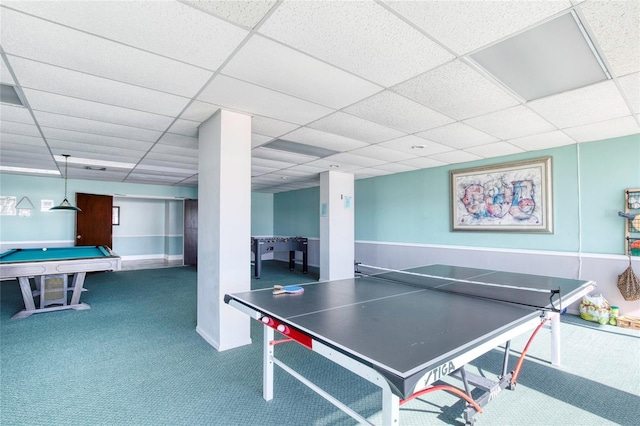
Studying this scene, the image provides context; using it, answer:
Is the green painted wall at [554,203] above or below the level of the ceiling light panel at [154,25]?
below

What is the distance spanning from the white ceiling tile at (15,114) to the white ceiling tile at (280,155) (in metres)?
2.48

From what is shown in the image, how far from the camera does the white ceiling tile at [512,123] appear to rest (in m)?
3.09

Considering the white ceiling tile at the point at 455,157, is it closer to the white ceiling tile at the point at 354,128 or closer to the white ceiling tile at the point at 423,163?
the white ceiling tile at the point at 423,163

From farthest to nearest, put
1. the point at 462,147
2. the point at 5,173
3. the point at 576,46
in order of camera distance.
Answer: the point at 5,173
the point at 462,147
the point at 576,46

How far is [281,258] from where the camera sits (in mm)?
10242

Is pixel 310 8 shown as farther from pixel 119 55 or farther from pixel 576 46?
pixel 576 46

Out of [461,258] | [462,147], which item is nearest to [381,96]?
[462,147]

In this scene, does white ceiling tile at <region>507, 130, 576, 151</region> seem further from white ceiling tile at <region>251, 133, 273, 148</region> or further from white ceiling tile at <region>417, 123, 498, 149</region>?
white ceiling tile at <region>251, 133, 273, 148</region>

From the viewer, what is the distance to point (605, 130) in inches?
143

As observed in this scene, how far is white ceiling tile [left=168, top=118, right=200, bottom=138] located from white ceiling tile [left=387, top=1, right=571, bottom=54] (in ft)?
8.41

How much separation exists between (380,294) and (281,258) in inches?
326

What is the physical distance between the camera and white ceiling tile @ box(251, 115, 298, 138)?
3.35 m

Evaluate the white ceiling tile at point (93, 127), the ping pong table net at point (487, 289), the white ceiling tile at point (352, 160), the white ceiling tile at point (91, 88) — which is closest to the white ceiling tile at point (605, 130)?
the ping pong table net at point (487, 289)

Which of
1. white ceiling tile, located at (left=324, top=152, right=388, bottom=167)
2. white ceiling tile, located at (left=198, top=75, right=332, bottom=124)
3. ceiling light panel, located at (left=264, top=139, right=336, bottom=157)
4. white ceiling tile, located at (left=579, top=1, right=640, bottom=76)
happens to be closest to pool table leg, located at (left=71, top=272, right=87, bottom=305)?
ceiling light panel, located at (left=264, top=139, right=336, bottom=157)
